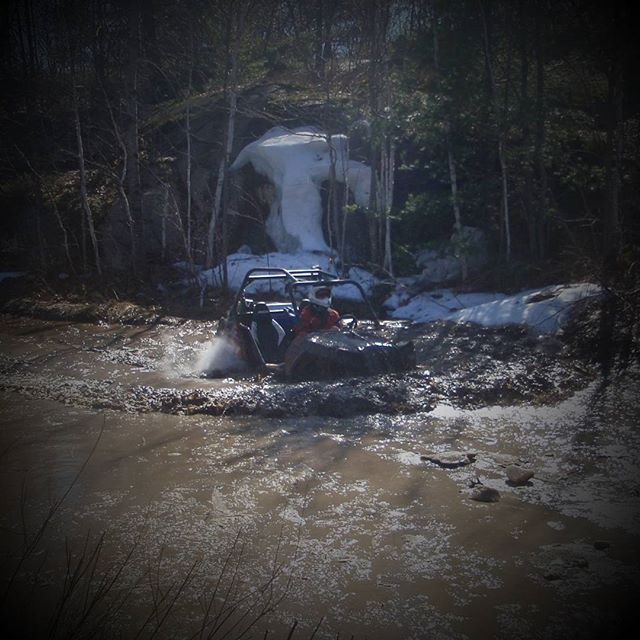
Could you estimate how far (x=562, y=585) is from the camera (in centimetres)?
349

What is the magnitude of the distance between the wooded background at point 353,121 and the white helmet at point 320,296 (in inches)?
167

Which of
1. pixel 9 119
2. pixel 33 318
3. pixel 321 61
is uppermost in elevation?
pixel 321 61

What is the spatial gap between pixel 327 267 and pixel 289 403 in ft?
31.3

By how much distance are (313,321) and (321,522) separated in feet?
14.8

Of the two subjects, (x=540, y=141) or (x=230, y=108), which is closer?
(x=540, y=141)

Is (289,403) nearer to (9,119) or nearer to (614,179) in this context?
(614,179)

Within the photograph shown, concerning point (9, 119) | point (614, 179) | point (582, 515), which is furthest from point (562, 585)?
point (9, 119)

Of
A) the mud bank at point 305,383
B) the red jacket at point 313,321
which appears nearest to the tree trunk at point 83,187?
the mud bank at point 305,383

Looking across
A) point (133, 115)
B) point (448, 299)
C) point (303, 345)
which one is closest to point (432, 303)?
point (448, 299)

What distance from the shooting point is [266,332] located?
31.6ft

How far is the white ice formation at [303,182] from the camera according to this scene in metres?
17.4

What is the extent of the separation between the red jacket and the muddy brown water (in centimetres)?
200

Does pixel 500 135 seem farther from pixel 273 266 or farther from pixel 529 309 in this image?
pixel 273 266

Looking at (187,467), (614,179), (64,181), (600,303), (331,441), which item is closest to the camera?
(187,467)
